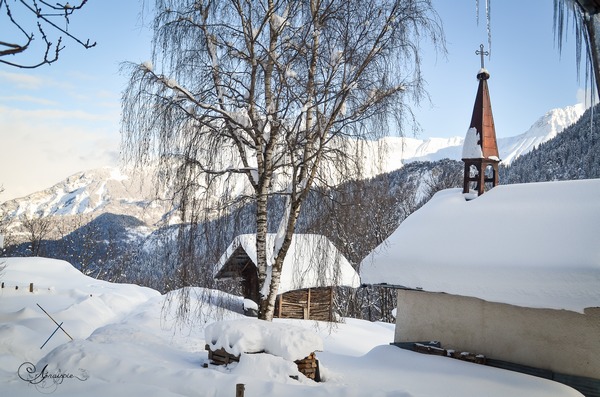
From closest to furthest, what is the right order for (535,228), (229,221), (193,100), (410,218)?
(193,100), (229,221), (535,228), (410,218)

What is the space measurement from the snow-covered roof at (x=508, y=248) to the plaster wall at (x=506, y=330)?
0.90 metres

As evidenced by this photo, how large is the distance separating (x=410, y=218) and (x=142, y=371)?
9402 mm

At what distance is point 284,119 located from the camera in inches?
304

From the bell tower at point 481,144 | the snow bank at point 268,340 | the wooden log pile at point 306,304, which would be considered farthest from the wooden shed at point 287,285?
the snow bank at point 268,340

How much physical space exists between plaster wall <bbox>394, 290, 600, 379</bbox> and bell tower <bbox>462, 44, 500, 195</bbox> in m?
4.30

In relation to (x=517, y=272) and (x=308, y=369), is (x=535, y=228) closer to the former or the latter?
(x=517, y=272)

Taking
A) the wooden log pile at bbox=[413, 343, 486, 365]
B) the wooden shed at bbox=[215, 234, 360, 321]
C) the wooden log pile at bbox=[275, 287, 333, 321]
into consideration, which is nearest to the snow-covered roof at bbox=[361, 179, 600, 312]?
the wooden log pile at bbox=[413, 343, 486, 365]

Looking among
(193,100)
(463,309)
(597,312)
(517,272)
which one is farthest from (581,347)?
(193,100)

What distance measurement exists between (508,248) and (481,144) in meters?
4.88

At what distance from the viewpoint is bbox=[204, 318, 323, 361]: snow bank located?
8.00 m

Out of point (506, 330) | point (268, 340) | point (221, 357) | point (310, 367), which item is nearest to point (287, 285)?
point (221, 357)

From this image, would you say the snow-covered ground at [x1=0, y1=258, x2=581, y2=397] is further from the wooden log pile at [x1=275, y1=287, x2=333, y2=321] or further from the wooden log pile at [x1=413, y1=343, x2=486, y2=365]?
the wooden log pile at [x1=275, y1=287, x2=333, y2=321]

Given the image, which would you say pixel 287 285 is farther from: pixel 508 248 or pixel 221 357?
pixel 508 248

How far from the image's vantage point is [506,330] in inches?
383
